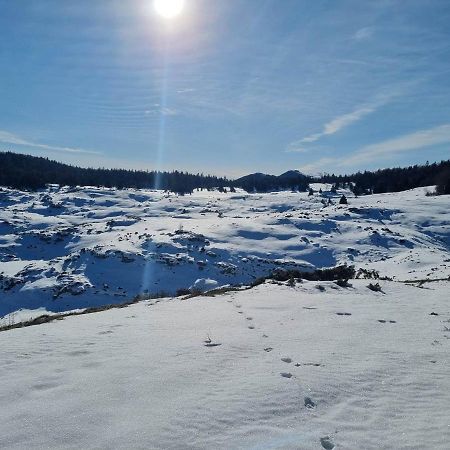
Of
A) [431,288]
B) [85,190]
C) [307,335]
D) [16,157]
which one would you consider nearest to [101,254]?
[431,288]

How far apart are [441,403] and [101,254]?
150ft

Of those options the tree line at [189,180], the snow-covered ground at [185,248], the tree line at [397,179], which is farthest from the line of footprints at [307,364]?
the tree line at [397,179]

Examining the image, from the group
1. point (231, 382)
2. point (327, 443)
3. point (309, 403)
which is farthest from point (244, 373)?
point (327, 443)

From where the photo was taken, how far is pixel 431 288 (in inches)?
647

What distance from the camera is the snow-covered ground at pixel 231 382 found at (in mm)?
4625

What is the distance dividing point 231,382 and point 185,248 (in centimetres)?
4469

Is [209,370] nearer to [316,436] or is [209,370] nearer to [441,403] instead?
[316,436]

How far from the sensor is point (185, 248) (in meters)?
50.6

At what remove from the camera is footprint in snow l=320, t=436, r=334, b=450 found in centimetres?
439

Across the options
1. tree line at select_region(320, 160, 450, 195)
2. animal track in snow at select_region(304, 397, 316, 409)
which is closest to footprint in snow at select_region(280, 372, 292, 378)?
animal track in snow at select_region(304, 397, 316, 409)

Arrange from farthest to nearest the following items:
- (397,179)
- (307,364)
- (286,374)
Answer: (397,179), (307,364), (286,374)

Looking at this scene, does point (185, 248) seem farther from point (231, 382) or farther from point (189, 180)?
point (189, 180)

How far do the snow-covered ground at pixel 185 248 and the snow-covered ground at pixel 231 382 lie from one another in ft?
56.4

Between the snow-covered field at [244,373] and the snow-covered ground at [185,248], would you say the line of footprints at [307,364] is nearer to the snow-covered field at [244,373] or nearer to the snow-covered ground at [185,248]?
the snow-covered field at [244,373]
